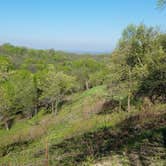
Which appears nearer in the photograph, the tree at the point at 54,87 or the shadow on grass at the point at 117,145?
the shadow on grass at the point at 117,145

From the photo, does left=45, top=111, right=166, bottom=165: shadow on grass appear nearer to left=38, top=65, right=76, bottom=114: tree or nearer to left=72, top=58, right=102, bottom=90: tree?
left=38, top=65, right=76, bottom=114: tree

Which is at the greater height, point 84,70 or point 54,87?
point 84,70

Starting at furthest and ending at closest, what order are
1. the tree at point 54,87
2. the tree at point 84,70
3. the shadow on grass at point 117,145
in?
the tree at point 84,70 → the tree at point 54,87 → the shadow on grass at point 117,145

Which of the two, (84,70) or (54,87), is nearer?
(54,87)

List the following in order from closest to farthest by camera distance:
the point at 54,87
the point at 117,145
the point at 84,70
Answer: the point at 117,145 < the point at 54,87 < the point at 84,70

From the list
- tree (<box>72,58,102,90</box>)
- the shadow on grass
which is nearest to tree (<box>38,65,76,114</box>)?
tree (<box>72,58,102,90</box>)

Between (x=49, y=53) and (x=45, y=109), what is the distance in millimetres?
75234

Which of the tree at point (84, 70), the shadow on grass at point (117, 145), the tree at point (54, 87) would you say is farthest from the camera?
the tree at point (84, 70)

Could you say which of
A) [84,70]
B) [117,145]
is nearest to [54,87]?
[84,70]

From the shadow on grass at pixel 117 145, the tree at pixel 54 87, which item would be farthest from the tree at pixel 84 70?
the shadow on grass at pixel 117 145

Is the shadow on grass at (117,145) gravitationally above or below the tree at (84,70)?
above

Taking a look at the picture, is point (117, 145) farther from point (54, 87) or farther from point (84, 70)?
point (84, 70)

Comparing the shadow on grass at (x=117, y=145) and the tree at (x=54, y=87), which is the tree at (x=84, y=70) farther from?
the shadow on grass at (x=117, y=145)

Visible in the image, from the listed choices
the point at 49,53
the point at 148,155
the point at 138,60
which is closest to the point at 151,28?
the point at 138,60
